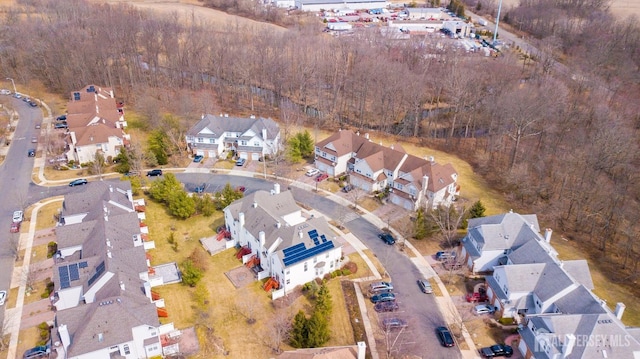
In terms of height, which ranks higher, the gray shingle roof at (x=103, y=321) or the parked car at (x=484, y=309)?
the gray shingle roof at (x=103, y=321)

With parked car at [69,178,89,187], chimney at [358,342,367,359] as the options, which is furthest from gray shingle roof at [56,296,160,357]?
parked car at [69,178,89,187]

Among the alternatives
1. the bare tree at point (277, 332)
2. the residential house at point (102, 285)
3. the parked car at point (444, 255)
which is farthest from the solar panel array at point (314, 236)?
the residential house at point (102, 285)

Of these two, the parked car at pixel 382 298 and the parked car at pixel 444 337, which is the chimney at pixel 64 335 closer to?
the parked car at pixel 382 298

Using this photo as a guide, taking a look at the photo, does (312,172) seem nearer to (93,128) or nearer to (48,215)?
(93,128)

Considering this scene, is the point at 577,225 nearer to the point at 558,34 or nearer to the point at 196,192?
the point at 196,192

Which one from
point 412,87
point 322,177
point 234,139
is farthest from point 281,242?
point 412,87

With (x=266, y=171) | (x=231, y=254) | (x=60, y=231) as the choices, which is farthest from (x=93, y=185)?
(x=266, y=171)
